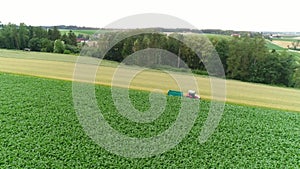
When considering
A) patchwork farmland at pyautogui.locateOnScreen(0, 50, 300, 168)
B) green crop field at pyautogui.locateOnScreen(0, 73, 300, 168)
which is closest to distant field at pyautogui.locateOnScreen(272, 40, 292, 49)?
patchwork farmland at pyautogui.locateOnScreen(0, 50, 300, 168)

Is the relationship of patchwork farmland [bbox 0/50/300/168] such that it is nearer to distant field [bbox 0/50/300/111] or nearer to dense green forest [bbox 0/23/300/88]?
distant field [bbox 0/50/300/111]

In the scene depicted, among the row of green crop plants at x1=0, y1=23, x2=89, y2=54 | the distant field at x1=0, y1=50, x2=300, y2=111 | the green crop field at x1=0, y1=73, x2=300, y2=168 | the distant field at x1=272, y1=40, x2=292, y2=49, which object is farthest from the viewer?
the row of green crop plants at x1=0, y1=23, x2=89, y2=54

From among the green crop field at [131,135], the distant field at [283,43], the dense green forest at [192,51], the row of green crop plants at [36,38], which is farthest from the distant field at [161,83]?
the row of green crop plants at [36,38]

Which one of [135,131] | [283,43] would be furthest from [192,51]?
[283,43]

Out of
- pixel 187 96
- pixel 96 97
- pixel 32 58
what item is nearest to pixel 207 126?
pixel 187 96

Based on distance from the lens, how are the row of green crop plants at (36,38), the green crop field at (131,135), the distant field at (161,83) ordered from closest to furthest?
the green crop field at (131,135) → the distant field at (161,83) → the row of green crop plants at (36,38)

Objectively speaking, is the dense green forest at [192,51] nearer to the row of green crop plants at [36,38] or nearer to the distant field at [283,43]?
the row of green crop plants at [36,38]
